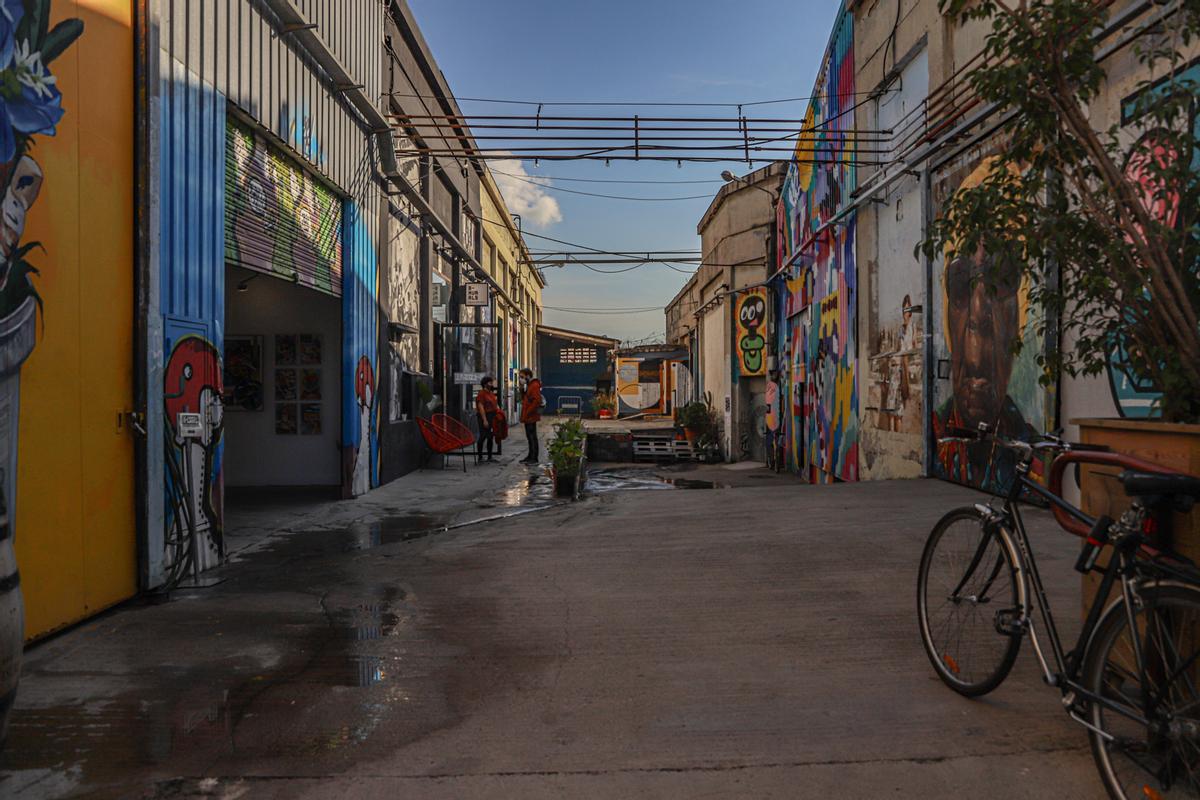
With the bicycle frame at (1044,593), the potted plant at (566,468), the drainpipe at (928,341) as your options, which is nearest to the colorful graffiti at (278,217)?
the potted plant at (566,468)

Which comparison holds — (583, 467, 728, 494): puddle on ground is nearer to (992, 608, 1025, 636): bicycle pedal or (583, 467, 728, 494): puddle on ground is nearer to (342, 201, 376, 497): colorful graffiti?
(342, 201, 376, 497): colorful graffiti

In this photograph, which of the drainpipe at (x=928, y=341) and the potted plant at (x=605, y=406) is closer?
the drainpipe at (x=928, y=341)

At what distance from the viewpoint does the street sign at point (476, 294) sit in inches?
677

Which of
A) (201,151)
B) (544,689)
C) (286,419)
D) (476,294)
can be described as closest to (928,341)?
(544,689)

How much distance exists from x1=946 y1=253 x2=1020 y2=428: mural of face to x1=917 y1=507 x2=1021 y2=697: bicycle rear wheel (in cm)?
509

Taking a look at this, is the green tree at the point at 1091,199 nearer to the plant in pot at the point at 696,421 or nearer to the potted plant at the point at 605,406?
the plant in pot at the point at 696,421

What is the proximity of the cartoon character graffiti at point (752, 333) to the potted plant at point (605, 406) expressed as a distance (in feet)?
71.4

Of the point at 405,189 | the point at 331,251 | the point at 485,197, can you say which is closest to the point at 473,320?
the point at 485,197

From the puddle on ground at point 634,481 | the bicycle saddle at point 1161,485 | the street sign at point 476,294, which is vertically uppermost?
the street sign at point 476,294

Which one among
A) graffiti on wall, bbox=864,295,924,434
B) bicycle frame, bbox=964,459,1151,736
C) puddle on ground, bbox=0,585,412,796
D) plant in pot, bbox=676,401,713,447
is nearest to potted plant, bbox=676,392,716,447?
plant in pot, bbox=676,401,713,447

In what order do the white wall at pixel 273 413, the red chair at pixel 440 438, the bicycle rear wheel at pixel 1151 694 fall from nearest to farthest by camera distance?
the bicycle rear wheel at pixel 1151 694, the white wall at pixel 273 413, the red chair at pixel 440 438

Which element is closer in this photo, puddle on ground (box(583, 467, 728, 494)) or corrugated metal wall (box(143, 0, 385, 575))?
corrugated metal wall (box(143, 0, 385, 575))

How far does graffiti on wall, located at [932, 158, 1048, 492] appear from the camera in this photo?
25.4 feet

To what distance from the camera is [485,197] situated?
2305 cm
